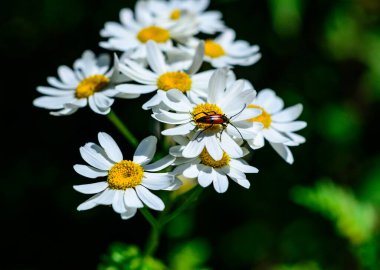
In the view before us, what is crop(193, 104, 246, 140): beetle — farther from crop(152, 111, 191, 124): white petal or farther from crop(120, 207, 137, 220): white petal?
crop(120, 207, 137, 220): white petal

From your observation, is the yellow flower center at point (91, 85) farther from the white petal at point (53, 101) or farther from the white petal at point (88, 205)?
the white petal at point (88, 205)

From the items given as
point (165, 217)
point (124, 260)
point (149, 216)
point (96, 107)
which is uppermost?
point (96, 107)

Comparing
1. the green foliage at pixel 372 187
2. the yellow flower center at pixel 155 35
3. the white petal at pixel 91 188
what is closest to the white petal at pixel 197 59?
the yellow flower center at pixel 155 35

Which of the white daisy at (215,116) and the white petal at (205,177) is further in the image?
the white daisy at (215,116)

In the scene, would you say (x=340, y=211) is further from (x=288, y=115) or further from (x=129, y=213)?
(x=129, y=213)

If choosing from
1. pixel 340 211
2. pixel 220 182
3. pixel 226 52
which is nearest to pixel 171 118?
pixel 220 182

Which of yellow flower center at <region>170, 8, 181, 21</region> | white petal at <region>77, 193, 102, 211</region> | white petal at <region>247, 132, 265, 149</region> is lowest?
white petal at <region>247, 132, 265, 149</region>

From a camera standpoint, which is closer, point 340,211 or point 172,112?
point 172,112

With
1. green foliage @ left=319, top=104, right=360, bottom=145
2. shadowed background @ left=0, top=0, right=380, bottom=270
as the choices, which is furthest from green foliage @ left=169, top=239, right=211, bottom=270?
green foliage @ left=319, top=104, right=360, bottom=145
